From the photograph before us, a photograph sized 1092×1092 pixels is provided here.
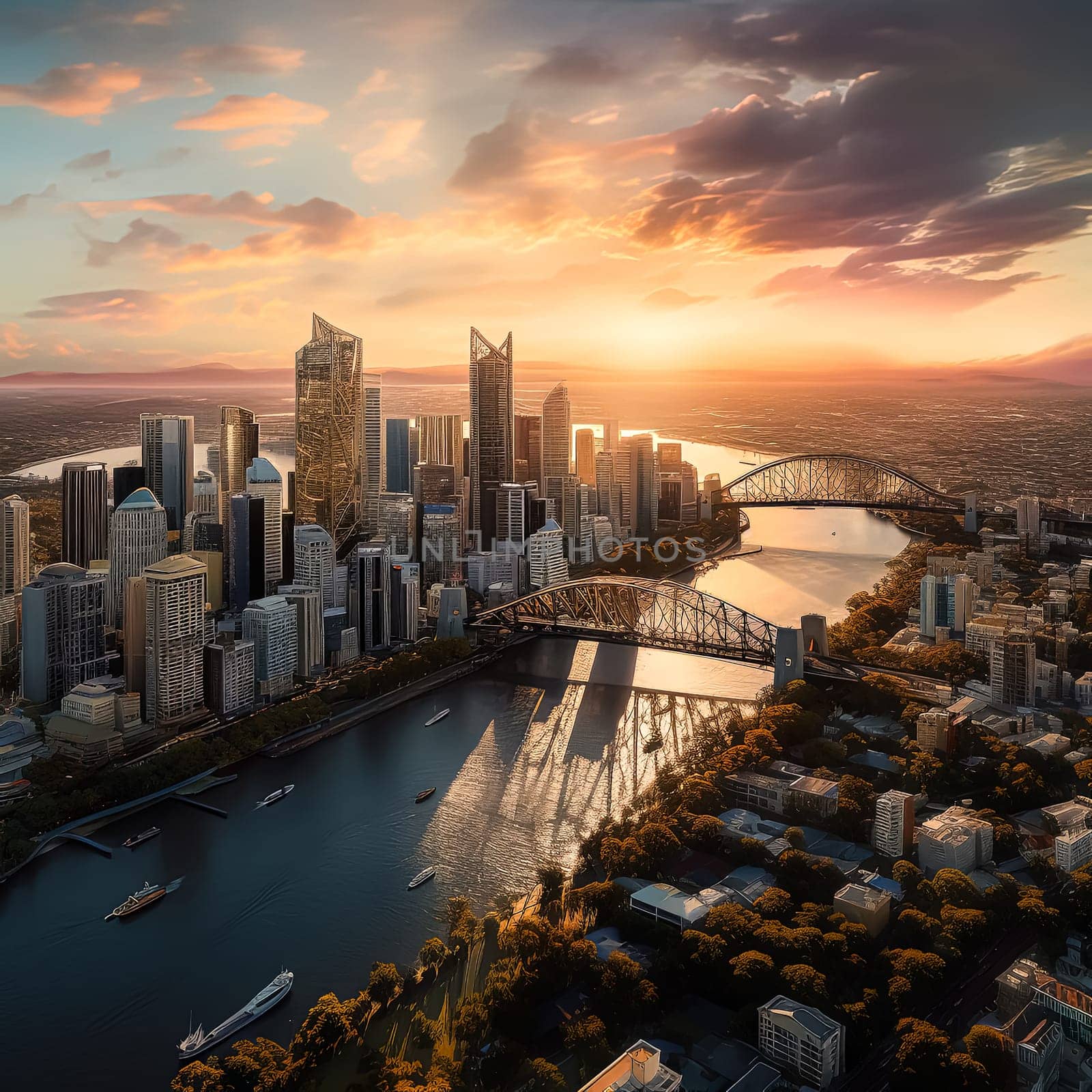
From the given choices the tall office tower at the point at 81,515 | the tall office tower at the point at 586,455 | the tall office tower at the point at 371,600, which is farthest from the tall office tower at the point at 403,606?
the tall office tower at the point at 586,455

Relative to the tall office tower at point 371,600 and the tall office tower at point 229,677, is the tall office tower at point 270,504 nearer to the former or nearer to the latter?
the tall office tower at point 371,600

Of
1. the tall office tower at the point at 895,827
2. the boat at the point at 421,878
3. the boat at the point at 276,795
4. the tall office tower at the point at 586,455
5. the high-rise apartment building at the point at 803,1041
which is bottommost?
the boat at the point at 276,795

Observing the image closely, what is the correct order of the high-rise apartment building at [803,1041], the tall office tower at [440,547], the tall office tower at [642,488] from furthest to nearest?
the tall office tower at [642,488] < the tall office tower at [440,547] < the high-rise apartment building at [803,1041]

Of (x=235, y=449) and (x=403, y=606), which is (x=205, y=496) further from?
(x=403, y=606)

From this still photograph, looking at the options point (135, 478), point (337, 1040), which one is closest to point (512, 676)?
point (337, 1040)

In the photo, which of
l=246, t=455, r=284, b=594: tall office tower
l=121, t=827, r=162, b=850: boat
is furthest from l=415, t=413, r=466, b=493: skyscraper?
l=121, t=827, r=162, b=850: boat
